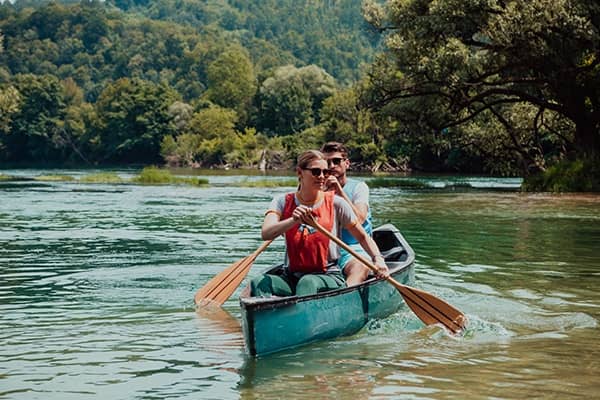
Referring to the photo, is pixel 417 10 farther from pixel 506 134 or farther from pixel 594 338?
pixel 594 338

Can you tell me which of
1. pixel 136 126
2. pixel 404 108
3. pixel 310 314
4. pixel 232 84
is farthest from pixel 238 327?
pixel 232 84

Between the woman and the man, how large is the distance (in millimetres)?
277

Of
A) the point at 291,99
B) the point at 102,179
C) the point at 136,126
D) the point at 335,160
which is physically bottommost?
the point at 102,179

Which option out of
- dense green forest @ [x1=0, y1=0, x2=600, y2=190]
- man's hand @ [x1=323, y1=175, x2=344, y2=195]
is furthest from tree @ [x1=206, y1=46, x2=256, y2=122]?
man's hand @ [x1=323, y1=175, x2=344, y2=195]

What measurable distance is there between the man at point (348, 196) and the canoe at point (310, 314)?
262mm

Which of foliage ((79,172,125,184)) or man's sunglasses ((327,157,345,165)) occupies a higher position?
man's sunglasses ((327,157,345,165))

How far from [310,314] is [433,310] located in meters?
1.47

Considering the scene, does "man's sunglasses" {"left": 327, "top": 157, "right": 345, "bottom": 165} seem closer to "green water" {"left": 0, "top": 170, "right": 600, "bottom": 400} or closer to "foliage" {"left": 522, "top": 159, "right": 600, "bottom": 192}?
"green water" {"left": 0, "top": 170, "right": 600, "bottom": 400}

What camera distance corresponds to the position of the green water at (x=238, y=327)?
674 centimetres

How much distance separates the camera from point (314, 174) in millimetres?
7727

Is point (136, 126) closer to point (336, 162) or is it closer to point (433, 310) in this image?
point (336, 162)

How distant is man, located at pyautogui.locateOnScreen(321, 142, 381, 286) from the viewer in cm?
873

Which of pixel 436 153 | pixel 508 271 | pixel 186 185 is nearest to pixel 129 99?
pixel 436 153

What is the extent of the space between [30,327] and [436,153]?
175 feet
